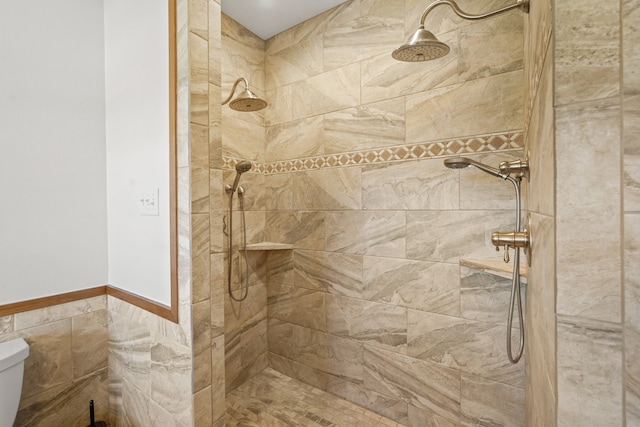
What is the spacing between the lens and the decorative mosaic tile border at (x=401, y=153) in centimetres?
148

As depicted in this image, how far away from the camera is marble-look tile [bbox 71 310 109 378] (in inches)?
57.1

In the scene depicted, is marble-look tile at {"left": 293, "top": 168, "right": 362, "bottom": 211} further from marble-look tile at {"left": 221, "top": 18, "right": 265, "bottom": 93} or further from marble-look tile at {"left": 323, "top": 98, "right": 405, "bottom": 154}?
marble-look tile at {"left": 221, "top": 18, "right": 265, "bottom": 93}

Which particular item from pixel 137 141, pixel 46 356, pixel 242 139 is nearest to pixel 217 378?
pixel 46 356

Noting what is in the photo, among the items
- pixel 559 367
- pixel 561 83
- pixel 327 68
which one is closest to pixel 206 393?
pixel 559 367

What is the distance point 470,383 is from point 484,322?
0.35 m

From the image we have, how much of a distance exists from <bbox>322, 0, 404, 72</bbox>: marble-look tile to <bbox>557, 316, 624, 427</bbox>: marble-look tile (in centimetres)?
184

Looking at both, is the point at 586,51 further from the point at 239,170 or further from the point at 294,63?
the point at 294,63

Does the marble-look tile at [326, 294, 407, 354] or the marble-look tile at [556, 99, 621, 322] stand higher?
the marble-look tile at [556, 99, 621, 322]

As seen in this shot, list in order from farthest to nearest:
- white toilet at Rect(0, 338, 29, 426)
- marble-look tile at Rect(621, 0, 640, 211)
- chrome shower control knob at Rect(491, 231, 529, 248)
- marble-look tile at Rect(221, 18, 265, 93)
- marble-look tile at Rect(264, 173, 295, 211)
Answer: marble-look tile at Rect(264, 173, 295, 211), marble-look tile at Rect(221, 18, 265, 93), white toilet at Rect(0, 338, 29, 426), chrome shower control knob at Rect(491, 231, 529, 248), marble-look tile at Rect(621, 0, 640, 211)

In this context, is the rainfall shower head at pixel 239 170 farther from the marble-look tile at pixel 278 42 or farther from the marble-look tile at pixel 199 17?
the marble-look tile at pixel 278 42

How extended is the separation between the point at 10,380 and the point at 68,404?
451 mm

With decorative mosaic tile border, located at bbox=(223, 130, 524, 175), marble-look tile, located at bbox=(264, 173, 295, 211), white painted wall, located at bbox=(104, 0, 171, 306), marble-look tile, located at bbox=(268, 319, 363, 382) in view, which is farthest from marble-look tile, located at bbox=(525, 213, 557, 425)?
marble-look tile, located at bbox=(264, 173, 295, 211)

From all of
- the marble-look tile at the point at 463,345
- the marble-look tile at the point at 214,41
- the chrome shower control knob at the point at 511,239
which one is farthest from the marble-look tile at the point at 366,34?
the marble-look tile at the point at 463,345

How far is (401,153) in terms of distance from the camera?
69.6 inches
